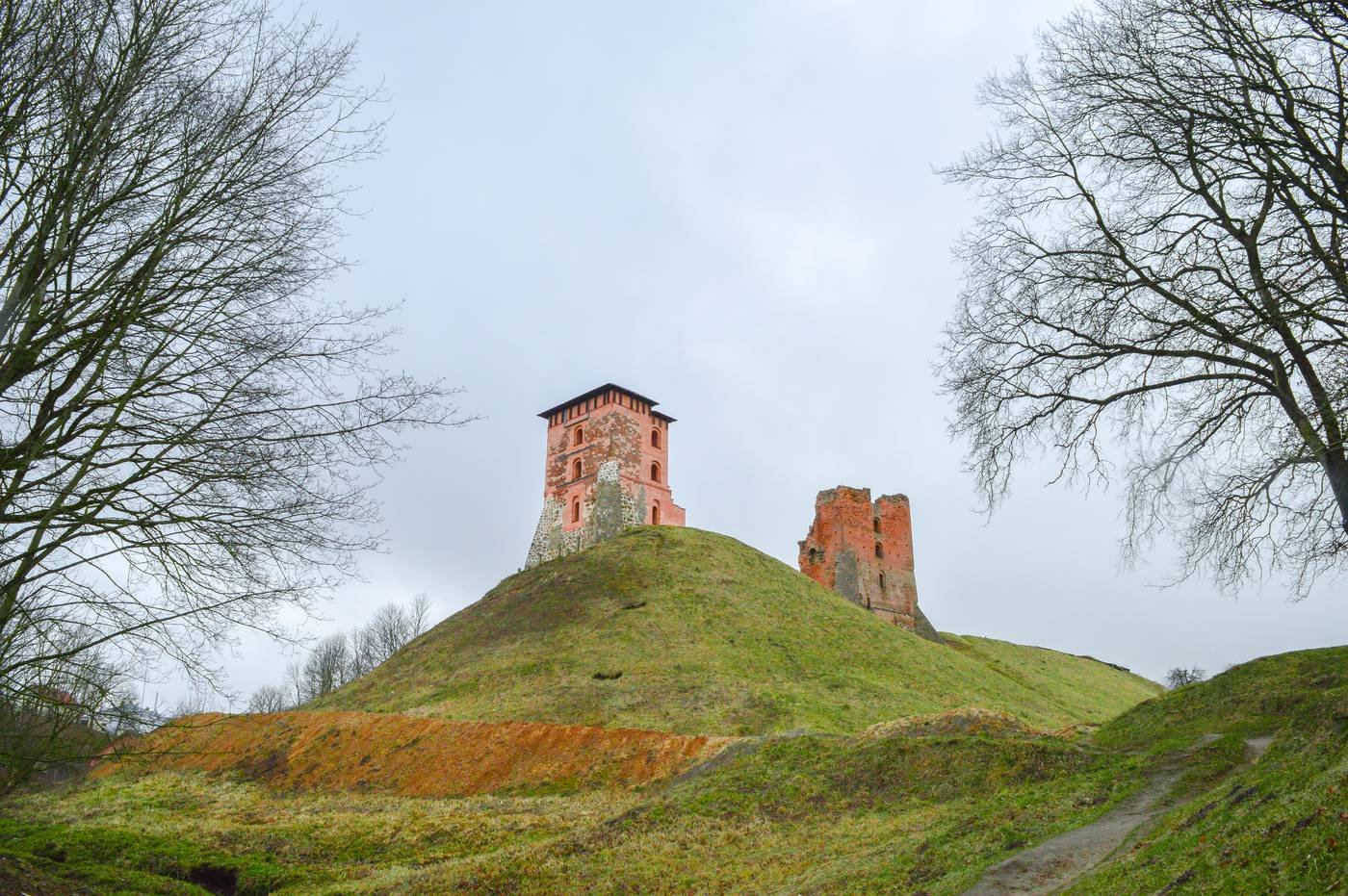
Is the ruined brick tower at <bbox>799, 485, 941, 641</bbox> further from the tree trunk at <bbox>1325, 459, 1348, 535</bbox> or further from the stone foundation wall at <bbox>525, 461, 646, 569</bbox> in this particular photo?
the tree trunk at <bbox>1325, 459, 1348, 535</bbox>

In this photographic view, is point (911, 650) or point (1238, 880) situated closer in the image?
point (1238, 880)

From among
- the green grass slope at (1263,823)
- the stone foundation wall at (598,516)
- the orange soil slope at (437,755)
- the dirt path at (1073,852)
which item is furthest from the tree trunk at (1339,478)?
the stone foundation wall at (598,516)

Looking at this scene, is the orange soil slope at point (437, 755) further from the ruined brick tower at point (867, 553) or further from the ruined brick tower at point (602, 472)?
the ruined brick tower at point (867, 553)

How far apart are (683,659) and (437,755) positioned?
879 cm

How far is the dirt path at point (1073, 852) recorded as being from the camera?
29.0 ft

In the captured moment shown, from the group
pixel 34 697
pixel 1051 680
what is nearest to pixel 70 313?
pixel 34 697

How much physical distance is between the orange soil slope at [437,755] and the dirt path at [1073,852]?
11.3 meters

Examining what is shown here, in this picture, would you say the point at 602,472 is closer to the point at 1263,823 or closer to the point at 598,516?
the point at 598,516

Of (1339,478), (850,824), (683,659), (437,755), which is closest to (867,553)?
(683,659)

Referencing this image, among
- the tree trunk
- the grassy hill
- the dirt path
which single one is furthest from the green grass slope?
the grassy hill

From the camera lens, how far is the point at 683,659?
99.8 feet

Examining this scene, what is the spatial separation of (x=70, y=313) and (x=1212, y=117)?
39.2ft

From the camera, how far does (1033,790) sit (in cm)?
1302

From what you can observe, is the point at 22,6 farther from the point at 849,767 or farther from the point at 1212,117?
the point at 849,767
